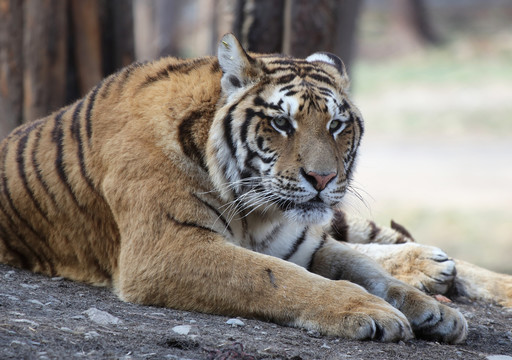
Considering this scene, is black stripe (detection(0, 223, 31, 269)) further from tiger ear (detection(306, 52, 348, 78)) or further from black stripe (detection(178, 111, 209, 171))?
tiger ear (detection(306, 52, 348, 78))

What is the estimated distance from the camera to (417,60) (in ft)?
70.8

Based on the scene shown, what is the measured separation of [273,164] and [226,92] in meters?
0.41

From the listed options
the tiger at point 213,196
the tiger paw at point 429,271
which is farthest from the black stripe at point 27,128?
the tiger paw at point 429,271

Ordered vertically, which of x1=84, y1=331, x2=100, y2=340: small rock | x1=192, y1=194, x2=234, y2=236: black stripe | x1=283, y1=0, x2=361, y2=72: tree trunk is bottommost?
x1=84, y1=331, x2=100, y2=340: small rock

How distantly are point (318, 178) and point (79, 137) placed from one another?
3.93ft

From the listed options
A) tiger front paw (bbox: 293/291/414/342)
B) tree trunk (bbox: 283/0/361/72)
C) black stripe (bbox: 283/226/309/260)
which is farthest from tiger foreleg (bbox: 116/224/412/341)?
tree trunk (bbox: 283/0/361/72)

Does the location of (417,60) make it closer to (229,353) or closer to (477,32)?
(477,32)

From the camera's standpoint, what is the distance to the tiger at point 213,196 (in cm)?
312

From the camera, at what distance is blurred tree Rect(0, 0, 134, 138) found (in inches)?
234

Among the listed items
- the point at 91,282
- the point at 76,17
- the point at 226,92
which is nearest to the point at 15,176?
the point at 91,282

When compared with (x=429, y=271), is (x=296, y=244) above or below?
above

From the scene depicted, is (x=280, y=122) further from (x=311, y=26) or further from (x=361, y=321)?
(x=311, y=26)

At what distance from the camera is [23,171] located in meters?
3.80

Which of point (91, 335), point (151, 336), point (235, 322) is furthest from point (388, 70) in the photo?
point (91, 335)
